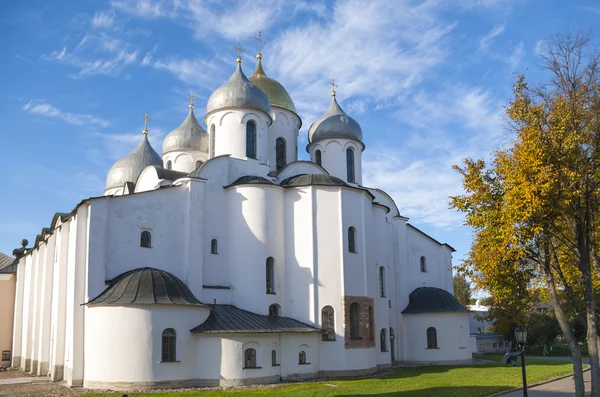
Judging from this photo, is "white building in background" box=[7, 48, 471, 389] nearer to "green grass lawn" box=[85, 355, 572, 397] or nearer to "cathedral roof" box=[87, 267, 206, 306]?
"cathedral roof" box=[87, 267, 206, 306]

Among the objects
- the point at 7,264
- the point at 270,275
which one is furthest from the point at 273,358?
the point at 7,264

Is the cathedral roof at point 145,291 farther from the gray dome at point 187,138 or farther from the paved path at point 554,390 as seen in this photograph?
the gray dome at point 187,138

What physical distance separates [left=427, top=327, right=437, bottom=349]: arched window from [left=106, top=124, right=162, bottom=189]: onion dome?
19.6 meters

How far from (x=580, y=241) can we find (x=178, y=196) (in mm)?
15847

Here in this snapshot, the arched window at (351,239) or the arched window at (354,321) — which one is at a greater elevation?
the arched window at (351,239)

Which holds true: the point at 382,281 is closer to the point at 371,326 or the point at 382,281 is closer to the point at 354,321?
the point at 371,326

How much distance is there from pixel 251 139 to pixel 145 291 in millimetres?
10478

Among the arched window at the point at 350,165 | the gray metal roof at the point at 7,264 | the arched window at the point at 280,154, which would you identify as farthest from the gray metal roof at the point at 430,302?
the gray metal roof at the point at 7,264

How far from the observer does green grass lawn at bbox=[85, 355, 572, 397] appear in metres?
18.1

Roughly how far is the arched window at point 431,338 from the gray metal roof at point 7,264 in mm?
27177

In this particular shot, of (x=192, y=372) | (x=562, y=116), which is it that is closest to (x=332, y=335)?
(x=192, y=372)

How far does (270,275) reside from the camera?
82.8 feet

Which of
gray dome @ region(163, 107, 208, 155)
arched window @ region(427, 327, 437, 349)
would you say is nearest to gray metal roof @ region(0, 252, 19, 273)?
gray dome @ region(163, 107, 208, 155)

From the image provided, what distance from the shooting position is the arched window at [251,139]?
2794 cm
